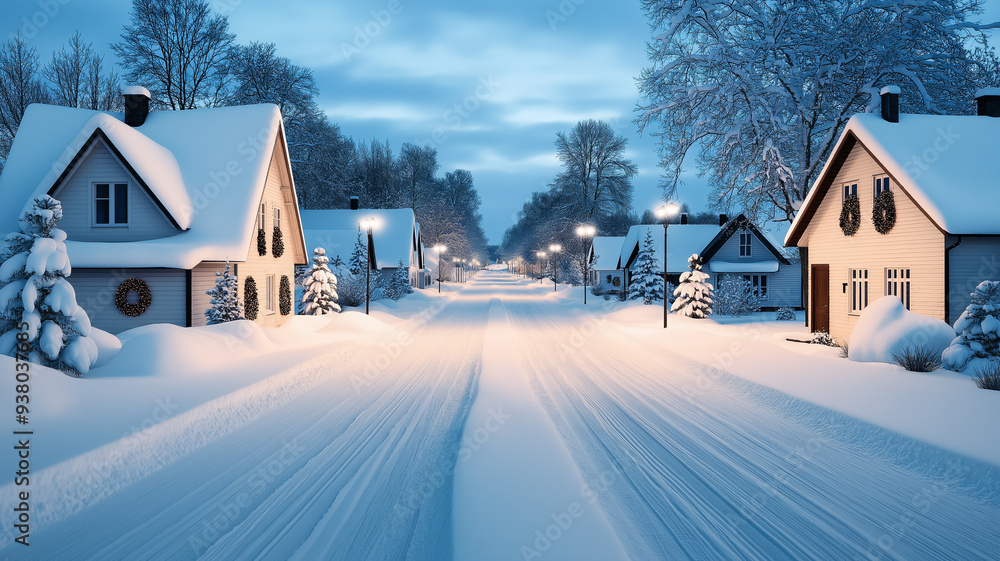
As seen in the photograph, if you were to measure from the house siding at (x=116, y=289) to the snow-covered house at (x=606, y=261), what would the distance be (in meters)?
42.6

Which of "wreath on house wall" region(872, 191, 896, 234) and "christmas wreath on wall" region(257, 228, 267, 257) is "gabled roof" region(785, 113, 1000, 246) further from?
"christmas wreath on wall" region(257, 228, 267, 257)

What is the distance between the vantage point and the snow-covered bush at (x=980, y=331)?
929 cm

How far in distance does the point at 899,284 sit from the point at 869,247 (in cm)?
165

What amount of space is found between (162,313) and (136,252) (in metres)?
2.02

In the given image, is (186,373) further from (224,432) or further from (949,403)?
(949,403)

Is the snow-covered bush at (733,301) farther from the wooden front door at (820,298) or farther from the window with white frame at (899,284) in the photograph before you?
the window with white frame at (899,284)

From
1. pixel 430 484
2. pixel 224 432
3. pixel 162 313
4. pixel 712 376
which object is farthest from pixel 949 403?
pixel 162 313

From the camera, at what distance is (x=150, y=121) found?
1991cm

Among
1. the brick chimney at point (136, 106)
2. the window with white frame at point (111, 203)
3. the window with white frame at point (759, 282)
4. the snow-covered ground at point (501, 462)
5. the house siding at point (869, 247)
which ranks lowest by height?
the snow-covered ground at point (501, 462)

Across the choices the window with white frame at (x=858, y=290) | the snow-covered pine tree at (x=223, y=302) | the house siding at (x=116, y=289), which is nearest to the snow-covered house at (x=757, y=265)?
the window with white frame at (x=858, y=290)

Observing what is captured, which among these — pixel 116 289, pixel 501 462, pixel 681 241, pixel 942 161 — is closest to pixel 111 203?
pixel 116 289

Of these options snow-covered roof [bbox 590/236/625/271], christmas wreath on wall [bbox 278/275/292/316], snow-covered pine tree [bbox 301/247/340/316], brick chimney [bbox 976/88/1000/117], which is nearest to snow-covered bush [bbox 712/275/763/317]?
brick chimney [bbox 976/88/1000/117]

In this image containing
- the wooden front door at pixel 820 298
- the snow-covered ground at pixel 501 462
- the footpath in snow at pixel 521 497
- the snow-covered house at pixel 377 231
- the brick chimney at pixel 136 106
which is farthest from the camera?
the snow-covered house at pixel 377 231

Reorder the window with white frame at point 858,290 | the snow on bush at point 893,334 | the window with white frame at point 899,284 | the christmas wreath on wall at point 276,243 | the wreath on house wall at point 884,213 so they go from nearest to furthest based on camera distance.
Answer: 1. the snow on bush at point 893,334
2. the window with white frame at point 899,284
3. the wreath on house wall at point 884,213
4. the window with white frame at point 858,290
5. the christmas wreath on wall at point 276,243
